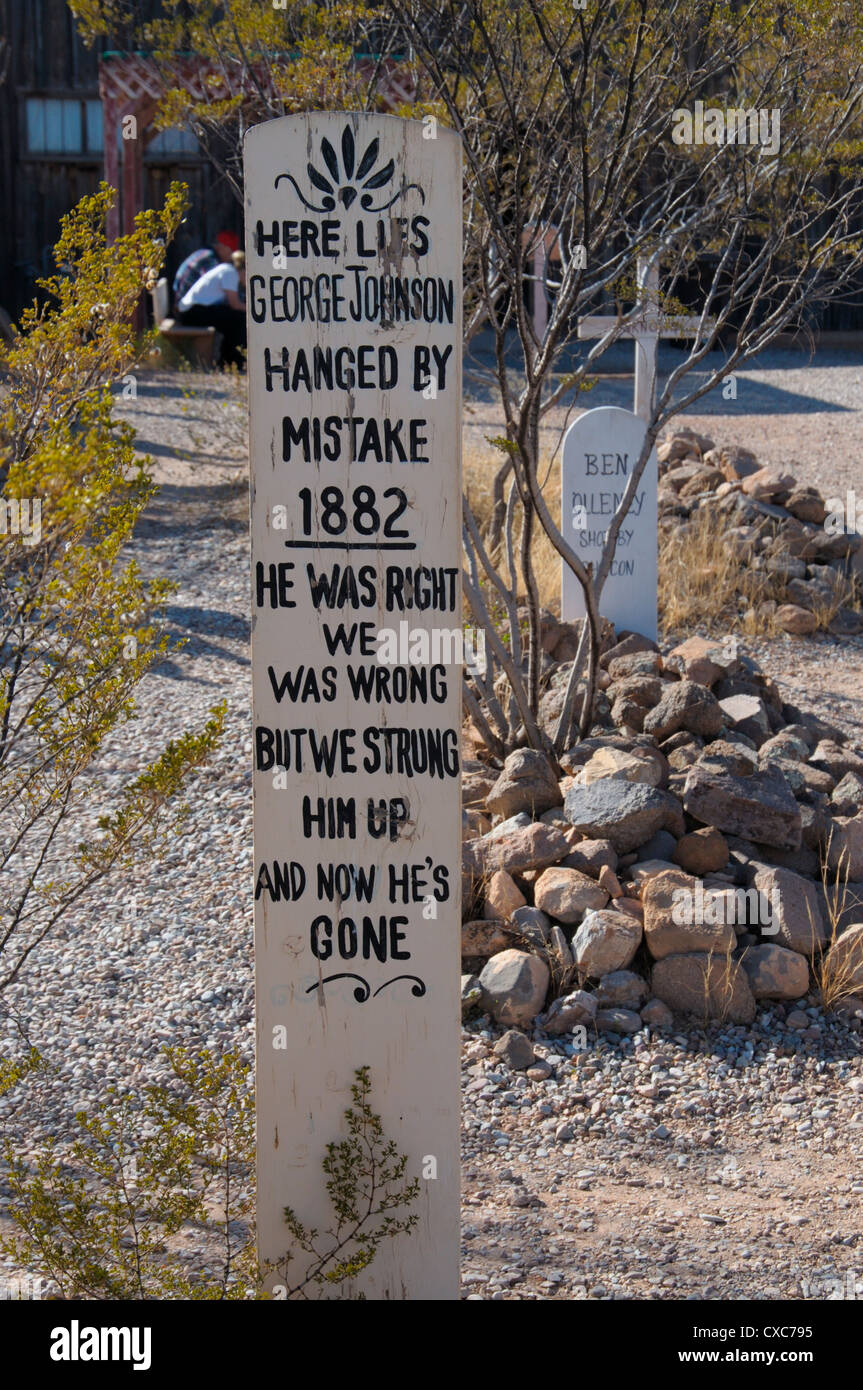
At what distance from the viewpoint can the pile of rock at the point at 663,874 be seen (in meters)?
4.12

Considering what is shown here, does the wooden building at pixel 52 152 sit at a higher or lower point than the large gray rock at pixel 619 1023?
higher

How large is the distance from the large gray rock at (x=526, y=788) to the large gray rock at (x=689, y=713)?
1.93 ft

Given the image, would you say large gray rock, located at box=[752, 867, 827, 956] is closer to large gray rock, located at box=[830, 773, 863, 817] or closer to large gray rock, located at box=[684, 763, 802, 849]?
large gray rock, located at box=[684, 763, 802, 849]

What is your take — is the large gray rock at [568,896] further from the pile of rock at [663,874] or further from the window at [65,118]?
the window at [65,118]

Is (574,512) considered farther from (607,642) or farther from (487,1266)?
(487,1266)

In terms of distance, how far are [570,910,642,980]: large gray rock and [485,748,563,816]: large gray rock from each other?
78 cm

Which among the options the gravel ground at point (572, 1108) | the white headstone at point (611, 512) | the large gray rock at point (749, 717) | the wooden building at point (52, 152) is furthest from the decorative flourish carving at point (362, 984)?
the wooden building at point (52, 152)

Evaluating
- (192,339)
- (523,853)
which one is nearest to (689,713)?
(523,853)

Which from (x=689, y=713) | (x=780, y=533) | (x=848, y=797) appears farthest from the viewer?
(x=780, y=533)

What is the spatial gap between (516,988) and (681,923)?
1.81ft

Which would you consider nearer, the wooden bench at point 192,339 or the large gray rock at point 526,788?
the large gray rock at point 526,788

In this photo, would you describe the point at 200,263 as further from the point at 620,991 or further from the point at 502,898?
the point at 620,991

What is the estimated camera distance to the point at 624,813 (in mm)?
4566

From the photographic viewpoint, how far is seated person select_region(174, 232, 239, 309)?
642 inches
